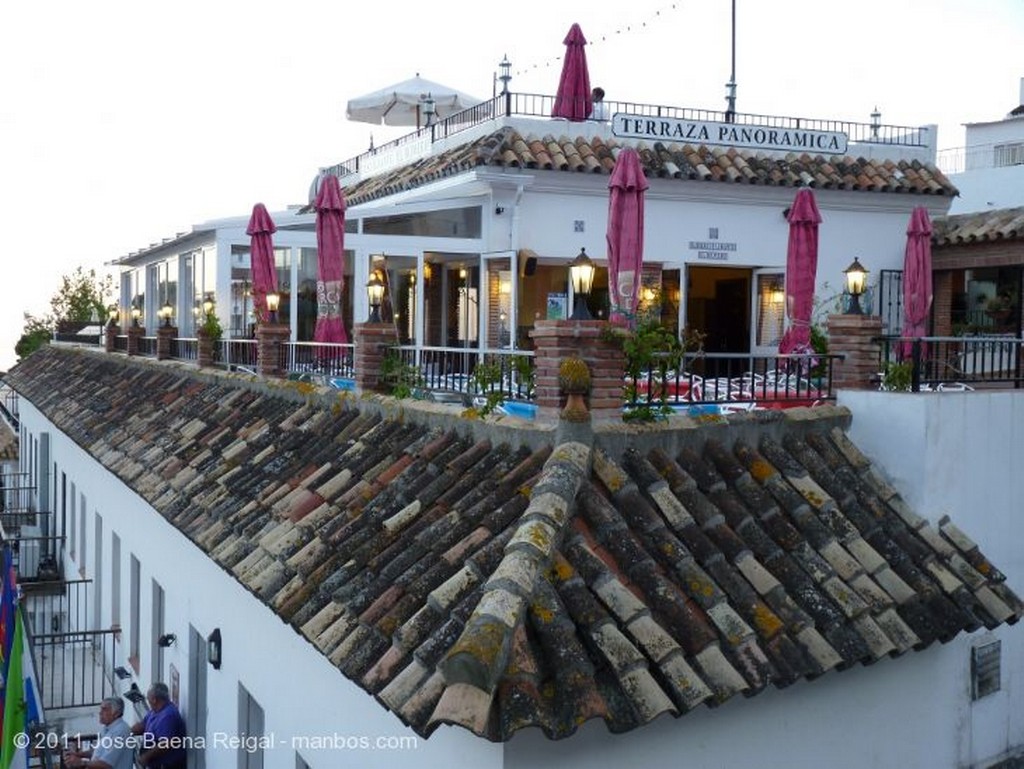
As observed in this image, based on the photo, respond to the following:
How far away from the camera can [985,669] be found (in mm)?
8469

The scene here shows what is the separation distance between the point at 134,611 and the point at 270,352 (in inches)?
175

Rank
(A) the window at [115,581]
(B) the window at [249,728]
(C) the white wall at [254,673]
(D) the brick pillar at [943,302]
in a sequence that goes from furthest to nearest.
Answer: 1. (D) the brick pillar at [943,302]
2. (A) the window at [115,581]
3. (B) the window at [249,728]
4. (C) the white wall at [254,673]

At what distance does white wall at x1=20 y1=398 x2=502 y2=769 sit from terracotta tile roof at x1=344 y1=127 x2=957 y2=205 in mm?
7288

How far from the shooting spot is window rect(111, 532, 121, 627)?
15516 mm

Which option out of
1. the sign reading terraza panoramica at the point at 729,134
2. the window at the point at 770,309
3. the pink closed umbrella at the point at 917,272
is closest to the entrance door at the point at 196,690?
Result: the pink closed umbrella at the point at 917,272

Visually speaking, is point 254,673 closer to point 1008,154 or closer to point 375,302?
point 375,302

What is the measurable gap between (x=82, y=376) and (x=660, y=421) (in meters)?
16.9

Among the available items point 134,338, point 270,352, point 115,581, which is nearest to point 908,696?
point 270,352

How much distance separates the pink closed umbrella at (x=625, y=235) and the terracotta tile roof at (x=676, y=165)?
236 inches

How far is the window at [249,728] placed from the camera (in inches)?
366

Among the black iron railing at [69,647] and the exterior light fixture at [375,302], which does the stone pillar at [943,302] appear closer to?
the exterior light fixture at [375,302]

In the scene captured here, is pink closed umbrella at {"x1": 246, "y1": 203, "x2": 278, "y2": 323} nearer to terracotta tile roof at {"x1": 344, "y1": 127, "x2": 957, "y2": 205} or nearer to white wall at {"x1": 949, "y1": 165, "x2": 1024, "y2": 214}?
terracotta tile roof at {"x1": 344, "y1": 127, "x2": 957, "y2": 205}

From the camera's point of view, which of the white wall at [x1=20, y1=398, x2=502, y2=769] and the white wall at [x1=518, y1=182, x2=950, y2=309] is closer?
the white wall at [x1=20, y1=398, x2=502, y2=769]

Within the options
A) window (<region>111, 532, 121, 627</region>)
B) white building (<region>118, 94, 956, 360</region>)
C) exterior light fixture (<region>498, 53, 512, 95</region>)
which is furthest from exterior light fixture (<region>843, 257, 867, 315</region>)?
window (<region>111, 532, 121, 627</region>)
